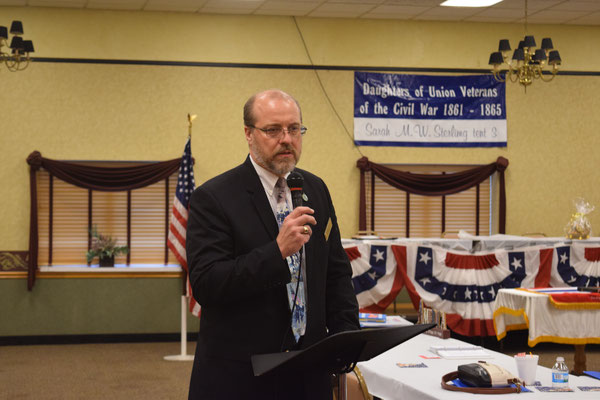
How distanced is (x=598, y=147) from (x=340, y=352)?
9.18 m

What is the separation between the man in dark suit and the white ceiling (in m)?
6.95

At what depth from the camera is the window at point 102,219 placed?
9008mm

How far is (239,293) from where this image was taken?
1.99 metres

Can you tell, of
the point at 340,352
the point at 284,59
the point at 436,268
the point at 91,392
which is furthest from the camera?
the point at 284,59

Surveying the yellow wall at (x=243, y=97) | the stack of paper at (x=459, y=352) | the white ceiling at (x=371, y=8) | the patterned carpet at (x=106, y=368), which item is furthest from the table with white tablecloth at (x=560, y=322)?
the white ceiling at (x=371, y=8)

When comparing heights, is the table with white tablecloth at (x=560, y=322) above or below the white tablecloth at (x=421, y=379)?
below

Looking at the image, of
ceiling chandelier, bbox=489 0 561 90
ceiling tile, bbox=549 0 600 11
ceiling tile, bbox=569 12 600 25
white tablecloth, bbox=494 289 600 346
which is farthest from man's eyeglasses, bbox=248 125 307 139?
ceiling tile, bbox=569 12 600 25

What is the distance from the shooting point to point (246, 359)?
2.09 metres

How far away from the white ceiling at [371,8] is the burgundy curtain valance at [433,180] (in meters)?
1.81

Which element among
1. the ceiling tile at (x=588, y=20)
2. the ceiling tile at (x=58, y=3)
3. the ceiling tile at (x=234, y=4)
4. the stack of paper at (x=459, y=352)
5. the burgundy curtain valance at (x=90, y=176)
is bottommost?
the stack of paper at (x=459, y=352)

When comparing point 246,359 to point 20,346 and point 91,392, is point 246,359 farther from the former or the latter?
point 20,346

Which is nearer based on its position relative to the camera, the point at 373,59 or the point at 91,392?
the point at 91,392

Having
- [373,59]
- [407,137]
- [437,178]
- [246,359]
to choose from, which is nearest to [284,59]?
[373,59]

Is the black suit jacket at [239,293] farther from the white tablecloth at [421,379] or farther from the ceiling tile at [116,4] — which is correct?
the ceiling tile at [116,4]
